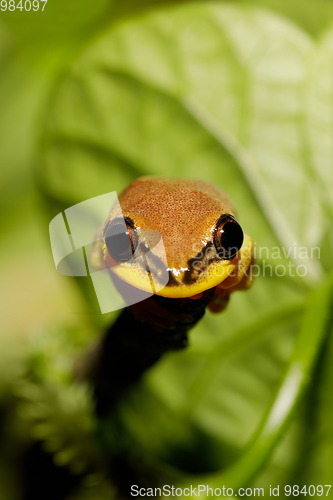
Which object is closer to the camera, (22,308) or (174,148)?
(174,148)

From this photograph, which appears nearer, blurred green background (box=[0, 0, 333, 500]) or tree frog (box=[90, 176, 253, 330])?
tree frog (box=[90, 176, 253, 330])

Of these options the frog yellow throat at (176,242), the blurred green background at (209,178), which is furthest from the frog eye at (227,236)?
the blurred green background at (209,178)

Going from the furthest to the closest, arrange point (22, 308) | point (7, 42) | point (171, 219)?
point (22, 308), point (7, 42), point (171, 219)

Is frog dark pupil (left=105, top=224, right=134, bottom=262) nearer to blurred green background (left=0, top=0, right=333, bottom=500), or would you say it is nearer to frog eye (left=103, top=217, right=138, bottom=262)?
frog eye (left=103, top=217, right=138, bottom=262)

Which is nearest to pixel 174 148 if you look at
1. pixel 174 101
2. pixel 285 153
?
pixel 174 101

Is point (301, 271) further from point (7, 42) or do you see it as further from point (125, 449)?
point (7, 42)

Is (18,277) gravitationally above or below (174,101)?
below

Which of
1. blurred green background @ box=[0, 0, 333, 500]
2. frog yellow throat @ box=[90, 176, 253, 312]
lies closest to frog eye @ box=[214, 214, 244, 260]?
frog yellow throat @ box=[90, 176, 253, 312]

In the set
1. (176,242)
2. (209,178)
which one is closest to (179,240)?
(176,242)
